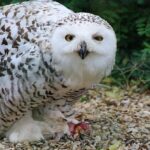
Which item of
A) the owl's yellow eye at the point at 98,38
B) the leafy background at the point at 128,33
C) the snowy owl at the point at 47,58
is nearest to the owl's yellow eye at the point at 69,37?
the snowy owl at the point at 47,58

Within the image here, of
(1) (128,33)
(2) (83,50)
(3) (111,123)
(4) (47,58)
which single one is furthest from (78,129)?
(1) (128,33)

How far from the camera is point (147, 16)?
5633mm

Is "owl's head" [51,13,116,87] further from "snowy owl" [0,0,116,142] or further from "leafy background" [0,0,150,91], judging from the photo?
"leafy background" [0,0,150,91]

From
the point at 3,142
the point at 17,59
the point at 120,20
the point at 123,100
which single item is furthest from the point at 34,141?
the point at 120,20

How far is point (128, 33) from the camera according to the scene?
19.1 feet

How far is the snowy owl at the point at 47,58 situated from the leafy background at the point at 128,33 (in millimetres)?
1474

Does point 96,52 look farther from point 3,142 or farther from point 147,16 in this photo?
point 147,16

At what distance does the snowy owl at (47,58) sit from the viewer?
3619mm

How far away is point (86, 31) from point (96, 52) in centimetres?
13

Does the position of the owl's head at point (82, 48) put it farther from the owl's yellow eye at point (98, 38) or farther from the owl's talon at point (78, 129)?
the owl's talon at point (78, 129)

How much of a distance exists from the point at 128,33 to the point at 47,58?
7.41 ft

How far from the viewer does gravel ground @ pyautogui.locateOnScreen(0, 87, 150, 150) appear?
414 cm

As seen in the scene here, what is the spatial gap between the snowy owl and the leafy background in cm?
147

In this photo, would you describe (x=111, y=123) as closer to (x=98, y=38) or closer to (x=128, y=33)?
(x=98, y=38)
